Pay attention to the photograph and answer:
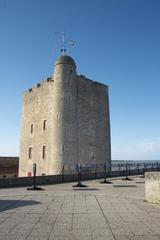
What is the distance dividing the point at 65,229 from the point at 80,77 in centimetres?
2976

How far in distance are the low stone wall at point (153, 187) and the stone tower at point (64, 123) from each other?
20.2 meters

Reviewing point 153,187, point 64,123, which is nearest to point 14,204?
point 153,187

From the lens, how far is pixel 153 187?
30.5ft

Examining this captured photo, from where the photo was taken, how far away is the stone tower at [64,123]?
30.2 m

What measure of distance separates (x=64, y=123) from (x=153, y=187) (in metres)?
21.7

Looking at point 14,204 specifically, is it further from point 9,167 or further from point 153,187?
point 9,167

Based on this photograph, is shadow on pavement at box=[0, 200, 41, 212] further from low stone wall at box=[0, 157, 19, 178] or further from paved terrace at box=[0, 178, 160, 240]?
low stone wall at box=[0, 157, 19, 178]

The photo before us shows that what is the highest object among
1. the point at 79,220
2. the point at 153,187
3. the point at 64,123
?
the point at 64,123

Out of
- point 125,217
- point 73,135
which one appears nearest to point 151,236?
point 125,217

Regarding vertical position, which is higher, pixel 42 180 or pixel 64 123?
pixel 64 123

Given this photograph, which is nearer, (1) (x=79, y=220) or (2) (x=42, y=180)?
(1) (x=79, y=220)

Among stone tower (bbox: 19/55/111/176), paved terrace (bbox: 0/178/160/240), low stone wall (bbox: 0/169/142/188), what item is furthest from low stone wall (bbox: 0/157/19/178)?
paved terrace (bbox: 0/178/160/240)

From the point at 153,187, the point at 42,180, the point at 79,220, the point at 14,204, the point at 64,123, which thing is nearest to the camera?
the point at 79,220

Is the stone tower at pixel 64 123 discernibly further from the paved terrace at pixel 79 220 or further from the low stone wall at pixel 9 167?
the paved terrace at pixel 79 220
